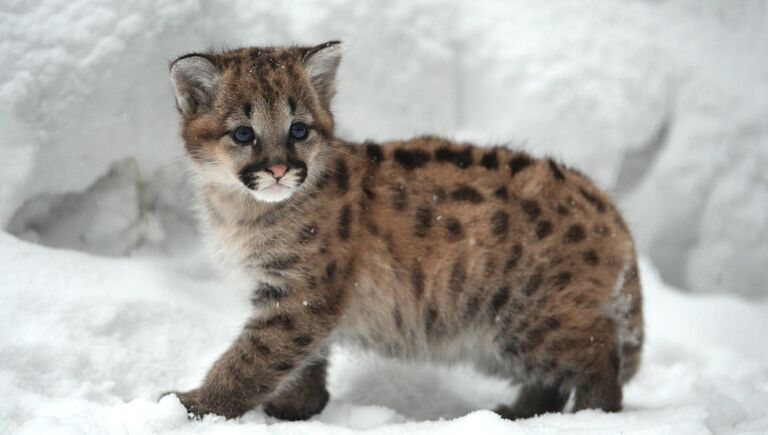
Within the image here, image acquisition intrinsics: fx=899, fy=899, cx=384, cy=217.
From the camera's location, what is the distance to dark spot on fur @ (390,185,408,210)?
5125 millimetres

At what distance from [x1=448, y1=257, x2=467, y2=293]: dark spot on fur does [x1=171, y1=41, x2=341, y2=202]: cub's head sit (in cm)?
95

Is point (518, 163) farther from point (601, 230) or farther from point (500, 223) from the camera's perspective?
point (601, 230)

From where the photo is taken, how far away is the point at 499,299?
512 cm

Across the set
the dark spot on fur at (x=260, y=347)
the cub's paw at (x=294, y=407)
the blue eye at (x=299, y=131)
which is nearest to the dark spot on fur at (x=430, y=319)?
the cub's paw at (x=294, y=407)

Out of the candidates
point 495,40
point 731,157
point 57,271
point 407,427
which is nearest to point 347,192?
point 407,427

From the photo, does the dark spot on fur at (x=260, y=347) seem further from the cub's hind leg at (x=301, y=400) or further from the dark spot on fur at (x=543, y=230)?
the dark spot on fur at (x=543, y=230)

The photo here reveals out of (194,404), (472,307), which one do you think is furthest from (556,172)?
(194,404)

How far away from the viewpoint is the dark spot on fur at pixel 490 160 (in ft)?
17.4

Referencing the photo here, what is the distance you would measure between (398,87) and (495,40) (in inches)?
35.8

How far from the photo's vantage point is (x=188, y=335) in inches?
218

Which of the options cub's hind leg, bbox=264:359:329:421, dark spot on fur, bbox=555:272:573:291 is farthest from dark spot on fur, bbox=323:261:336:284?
dark spot on fur, bbox=555:272:573:291

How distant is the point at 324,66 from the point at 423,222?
104cm

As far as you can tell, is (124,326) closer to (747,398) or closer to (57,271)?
(57,271)

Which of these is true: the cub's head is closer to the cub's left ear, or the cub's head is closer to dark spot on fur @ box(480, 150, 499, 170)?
the cub's left ear
